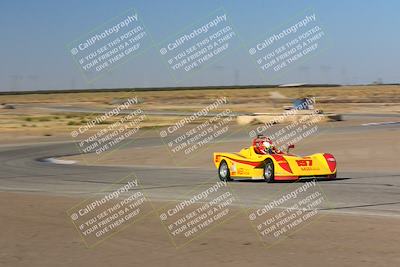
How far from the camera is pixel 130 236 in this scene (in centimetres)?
1020

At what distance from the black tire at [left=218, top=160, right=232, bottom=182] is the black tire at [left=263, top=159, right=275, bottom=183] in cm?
130

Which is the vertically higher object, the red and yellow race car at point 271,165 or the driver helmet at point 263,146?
the driver helmet at point 263,146

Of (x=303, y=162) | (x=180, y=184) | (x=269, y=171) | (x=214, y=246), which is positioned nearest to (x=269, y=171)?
(x=269, y=171)

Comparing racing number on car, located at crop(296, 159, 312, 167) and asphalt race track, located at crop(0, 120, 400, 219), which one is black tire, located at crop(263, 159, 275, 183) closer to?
asphalt race track, located at crop(0, 120, 400, 219)

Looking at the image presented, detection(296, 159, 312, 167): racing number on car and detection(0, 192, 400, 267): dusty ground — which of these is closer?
detection(0, 192, 400, 267): dusty ground

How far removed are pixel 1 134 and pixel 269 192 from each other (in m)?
39.4

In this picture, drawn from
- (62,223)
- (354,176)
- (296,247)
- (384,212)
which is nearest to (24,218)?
(62,223)

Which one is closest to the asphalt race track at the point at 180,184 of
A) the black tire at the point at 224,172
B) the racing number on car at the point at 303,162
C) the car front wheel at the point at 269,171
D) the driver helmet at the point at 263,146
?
the car front wheel at the point at 269,171

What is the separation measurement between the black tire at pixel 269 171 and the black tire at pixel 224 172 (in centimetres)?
130

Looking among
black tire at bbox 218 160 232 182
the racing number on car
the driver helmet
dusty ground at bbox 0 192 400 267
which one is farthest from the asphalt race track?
dusty ground at bbox 0 192 400 267

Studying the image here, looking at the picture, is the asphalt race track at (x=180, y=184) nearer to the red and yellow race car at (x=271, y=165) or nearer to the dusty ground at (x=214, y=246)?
the red and yellow race car at (x=271, y=165)

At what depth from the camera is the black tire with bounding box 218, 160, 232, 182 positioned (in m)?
19.2

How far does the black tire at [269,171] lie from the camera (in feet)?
58.4

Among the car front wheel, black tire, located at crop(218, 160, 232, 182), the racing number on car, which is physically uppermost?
black tire, located at crop(218, 160, 232, 182)
